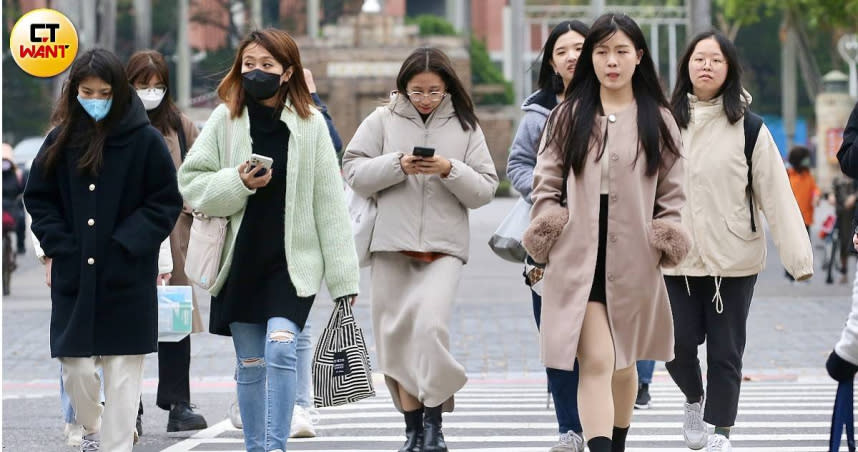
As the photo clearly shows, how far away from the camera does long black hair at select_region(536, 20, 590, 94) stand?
771 cm

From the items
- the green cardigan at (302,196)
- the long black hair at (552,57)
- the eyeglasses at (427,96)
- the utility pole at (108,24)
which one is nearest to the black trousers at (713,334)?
the long black hair at (552,57)

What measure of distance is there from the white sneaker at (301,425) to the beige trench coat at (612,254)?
2.17 meters

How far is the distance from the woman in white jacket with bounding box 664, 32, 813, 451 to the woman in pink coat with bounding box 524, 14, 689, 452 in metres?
0.93

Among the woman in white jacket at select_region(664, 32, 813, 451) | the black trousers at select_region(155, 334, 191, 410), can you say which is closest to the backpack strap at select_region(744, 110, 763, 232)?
the woman in white jacket at select_region(664, 32, 813, 451)

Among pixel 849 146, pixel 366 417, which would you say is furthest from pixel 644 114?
pixel 366 417

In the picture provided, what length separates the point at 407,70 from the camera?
7453 millimetres

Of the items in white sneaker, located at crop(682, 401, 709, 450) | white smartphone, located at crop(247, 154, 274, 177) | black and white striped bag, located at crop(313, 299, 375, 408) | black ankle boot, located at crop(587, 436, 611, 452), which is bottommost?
white sneaker, located at crop(682, 401, 709, 450)

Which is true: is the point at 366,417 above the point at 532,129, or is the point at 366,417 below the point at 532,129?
below

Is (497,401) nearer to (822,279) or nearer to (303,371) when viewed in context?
(303,371)

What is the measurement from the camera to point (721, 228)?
24.0ft

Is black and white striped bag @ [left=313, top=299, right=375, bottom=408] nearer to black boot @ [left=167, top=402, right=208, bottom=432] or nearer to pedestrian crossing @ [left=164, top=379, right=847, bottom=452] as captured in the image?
pedestrian crossing @ [left=164, top=379, right=847, bottom=452]

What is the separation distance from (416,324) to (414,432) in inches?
19.5

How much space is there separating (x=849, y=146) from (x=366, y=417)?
3.30 m

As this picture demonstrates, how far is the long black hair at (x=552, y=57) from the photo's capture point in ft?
25.3
